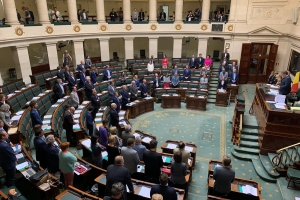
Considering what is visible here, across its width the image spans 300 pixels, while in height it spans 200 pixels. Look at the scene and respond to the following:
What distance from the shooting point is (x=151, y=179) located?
5.79 metres

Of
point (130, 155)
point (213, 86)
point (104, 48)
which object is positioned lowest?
point (213, 86)

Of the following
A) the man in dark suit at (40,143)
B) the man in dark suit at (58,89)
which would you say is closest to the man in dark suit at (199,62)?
the man in dark suit at (58,89)

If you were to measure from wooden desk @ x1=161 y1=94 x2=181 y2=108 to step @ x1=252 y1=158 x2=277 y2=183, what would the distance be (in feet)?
19.3

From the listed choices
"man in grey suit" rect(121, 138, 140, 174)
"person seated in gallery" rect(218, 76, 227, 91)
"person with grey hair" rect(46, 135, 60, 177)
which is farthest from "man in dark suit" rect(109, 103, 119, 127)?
"person seated in gallery" rect(218, 76, 227, 91)

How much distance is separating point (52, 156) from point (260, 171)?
6529 millimetres

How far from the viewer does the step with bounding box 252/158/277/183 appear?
298 inches

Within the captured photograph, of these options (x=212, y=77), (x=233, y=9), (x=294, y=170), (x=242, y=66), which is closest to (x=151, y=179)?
(x=294, y=170)

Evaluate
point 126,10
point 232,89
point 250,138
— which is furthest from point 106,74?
point 250,138

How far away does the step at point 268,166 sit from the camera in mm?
7578

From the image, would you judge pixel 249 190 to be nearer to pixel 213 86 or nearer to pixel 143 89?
pixel 143 89

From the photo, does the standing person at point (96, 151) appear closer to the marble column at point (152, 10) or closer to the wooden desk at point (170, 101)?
the wooden desk at point (170, 101)

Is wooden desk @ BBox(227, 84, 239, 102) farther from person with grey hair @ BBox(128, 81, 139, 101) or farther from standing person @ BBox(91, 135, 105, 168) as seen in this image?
standing person @ BBox(91, 135, 105, 168)

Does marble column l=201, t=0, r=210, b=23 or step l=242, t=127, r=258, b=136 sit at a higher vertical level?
marble column l=201, t=0, r=210, b=23

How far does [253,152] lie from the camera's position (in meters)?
8.77
